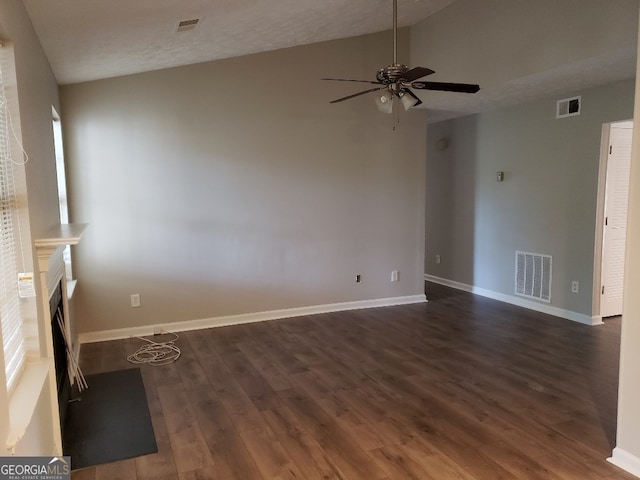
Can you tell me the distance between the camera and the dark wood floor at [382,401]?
8.14ft

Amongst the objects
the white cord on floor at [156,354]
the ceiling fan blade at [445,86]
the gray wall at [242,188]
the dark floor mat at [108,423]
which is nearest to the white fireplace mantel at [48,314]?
the dark floor mat at [108,423]

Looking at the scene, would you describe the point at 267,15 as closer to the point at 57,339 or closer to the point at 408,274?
the point at 57,339

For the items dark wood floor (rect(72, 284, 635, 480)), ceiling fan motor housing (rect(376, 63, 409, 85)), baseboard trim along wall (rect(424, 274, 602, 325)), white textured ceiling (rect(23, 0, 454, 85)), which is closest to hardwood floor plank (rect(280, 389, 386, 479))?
dark wood floor (rect(72, 284, 635, 480))

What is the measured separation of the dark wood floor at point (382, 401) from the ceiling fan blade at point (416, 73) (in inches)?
87.7

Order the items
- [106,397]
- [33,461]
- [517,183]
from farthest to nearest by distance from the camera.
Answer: [517,183] < [106,397] < [33,461]

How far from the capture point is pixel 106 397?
3.35 metres

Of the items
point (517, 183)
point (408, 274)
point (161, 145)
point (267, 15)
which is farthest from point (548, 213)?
point (161, 145)

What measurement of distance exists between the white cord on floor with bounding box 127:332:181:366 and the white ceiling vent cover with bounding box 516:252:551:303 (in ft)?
13.5

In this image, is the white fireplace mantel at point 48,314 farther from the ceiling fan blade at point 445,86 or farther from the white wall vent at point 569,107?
the white wall vent at point 569,107

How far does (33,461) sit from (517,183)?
557 centimetres

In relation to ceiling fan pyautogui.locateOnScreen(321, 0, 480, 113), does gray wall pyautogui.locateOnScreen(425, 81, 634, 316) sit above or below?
below

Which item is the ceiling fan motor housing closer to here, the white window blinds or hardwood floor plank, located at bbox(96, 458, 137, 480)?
the white window blinds

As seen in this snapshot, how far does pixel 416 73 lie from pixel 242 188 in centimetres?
245

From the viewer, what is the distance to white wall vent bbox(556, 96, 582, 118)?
4977 millimetres
